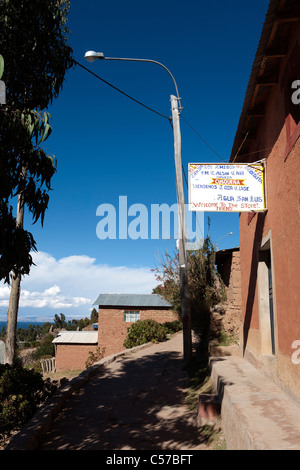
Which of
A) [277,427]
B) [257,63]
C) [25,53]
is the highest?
[25,53]

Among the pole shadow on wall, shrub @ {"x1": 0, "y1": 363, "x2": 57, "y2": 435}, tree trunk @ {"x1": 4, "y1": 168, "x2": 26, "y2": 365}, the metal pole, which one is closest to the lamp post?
the metal pole

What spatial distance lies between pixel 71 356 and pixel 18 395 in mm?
19413

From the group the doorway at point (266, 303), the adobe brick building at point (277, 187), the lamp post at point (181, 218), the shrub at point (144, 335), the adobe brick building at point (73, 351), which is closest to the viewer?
the adobe brick building at point (277, 187)

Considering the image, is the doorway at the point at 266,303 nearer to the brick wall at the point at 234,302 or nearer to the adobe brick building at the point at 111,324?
the brick wall at the point at 234,302

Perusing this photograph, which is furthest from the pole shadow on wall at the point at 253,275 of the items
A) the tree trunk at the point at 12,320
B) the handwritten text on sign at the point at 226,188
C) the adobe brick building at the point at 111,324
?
the adobe brick building at the point at 111,324

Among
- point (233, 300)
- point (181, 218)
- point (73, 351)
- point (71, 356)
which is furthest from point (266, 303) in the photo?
point (71, 356)

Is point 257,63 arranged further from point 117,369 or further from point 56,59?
point 117,369

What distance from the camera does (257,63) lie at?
A: 5422 millimetres

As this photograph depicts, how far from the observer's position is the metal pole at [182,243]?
31.4ft

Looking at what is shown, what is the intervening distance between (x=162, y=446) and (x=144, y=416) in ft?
4.80

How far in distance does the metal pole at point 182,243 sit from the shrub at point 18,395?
11.8 feet

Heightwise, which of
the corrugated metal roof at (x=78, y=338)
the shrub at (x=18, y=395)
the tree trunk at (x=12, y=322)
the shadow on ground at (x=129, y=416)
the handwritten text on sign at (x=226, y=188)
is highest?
the handwritten text on sign at (x=226, y=188)

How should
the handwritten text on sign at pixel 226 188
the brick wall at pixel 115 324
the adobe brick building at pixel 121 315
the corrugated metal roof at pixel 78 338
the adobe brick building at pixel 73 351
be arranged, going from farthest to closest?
1. the corrugated metal roof at pixel 78 338
2. the adobe brick building at pixel 73 351
3. the adobe brick building at pixel 121 315
4. the brick wall at pixel 115 324
5. the handwritten text on sign at pixel 226 188
